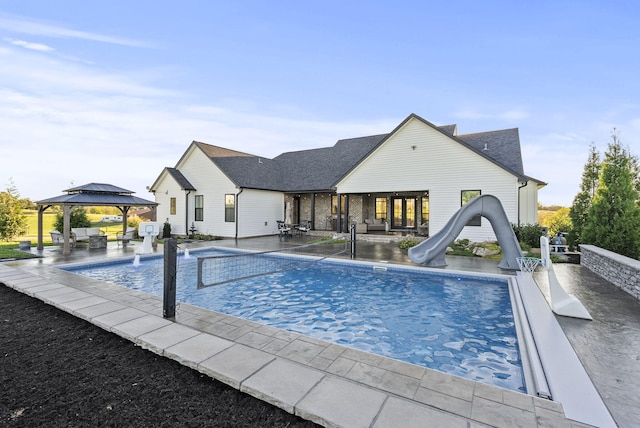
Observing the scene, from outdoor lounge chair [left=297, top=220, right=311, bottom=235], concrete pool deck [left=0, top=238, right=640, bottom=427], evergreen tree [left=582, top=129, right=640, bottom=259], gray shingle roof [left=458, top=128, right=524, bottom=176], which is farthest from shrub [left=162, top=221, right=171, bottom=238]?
evergreen tree [left=582, top=129, right=640, bottom=259]

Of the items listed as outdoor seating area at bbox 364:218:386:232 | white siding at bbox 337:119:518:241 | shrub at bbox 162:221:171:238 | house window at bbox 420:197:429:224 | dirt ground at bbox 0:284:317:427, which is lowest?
dirt ground at bbox 0:284:317:427

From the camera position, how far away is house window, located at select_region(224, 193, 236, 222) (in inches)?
773

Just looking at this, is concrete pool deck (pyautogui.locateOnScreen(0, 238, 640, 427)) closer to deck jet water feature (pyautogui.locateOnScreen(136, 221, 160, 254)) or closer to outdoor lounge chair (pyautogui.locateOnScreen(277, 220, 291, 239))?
deck jet water feature (pyautogui.locateOnScreen(136, 221, 160, 254))

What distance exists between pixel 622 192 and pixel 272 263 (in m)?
12.8

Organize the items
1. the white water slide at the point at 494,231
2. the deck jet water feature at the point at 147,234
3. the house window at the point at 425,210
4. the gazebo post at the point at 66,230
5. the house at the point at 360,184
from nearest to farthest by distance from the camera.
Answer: the white water slide at the point at 494,231 < the gazebo post at the point at 66,230 < the deck jet water feature at the point at 147,234 < the house at the point at 360,184 < the house window at the point at 425,210

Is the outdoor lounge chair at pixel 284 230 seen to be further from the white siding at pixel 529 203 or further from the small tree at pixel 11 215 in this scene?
the small tree at pixel 11 215

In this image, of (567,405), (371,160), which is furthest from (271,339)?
(371,160)

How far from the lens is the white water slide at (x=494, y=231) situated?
9734 mm

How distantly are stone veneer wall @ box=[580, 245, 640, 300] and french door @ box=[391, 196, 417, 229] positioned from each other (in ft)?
35.5

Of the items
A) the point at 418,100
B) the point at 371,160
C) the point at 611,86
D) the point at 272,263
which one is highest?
the point at 418,100

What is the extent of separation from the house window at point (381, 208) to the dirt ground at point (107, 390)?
18.6 meters

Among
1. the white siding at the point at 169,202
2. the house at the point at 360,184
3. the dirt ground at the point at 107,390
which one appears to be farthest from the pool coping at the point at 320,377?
the white siding at the point at 169,202

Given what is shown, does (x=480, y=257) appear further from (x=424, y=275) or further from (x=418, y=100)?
(x=418, y=100)

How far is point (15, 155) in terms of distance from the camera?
784 inches
